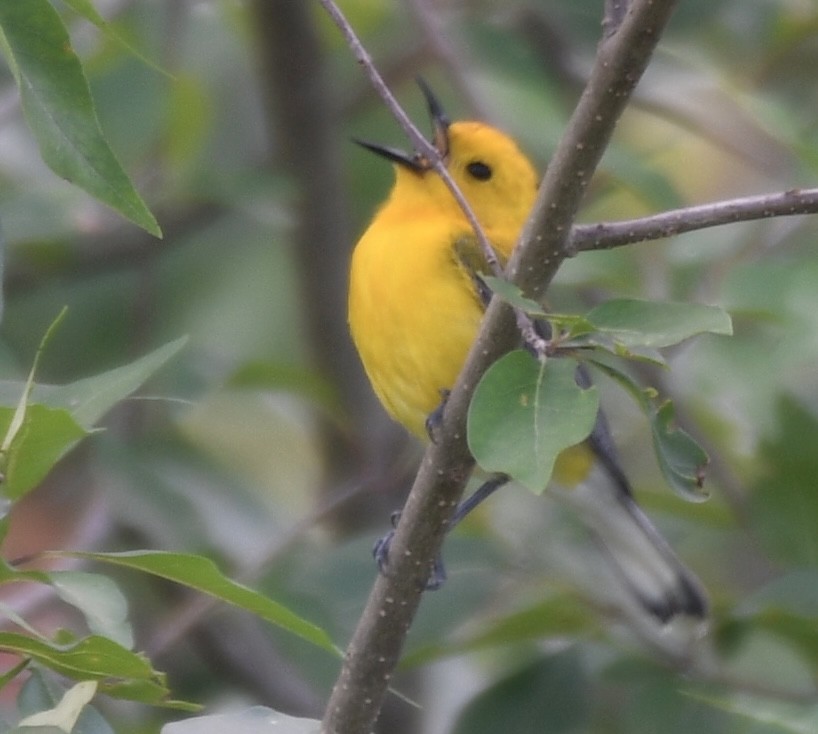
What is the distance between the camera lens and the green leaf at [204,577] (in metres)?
1.62

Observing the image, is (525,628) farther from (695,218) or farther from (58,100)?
(58,100)

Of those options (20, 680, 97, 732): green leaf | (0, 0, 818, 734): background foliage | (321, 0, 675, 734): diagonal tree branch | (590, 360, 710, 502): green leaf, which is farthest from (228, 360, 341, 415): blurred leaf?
(20, 680, 97, 732): green leaf

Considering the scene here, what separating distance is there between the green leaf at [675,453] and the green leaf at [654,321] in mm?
96

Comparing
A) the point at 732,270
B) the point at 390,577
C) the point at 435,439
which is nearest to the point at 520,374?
the point at 435,439

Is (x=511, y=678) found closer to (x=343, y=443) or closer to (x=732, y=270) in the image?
(x=732, y=270)

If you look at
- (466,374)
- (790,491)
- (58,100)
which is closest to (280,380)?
(790,491)

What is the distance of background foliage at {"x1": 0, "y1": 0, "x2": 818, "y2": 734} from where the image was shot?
3.25 metres

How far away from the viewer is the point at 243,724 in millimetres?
1735

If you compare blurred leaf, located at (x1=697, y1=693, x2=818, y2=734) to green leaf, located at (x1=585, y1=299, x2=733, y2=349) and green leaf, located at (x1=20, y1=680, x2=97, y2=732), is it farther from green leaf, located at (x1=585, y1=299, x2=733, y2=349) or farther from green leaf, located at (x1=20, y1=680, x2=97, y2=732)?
green leaf, located at (x1=20, y1=680, x2=97, y2=732)

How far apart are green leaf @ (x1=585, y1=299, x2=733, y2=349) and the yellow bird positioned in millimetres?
1078

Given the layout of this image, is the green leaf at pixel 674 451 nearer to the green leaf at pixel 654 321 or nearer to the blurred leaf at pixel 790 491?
the green leaf at pixel 654 321

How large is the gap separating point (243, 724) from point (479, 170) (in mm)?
1973

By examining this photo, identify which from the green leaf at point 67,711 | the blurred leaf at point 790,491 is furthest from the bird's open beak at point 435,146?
the green leaf at point 67,711

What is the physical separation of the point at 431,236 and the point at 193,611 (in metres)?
0.98
